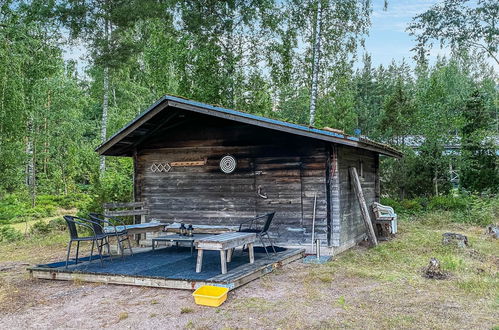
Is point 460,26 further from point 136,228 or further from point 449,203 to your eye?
point 136,228

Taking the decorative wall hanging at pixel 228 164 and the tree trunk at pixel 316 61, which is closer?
the decorative wall hanging at pixel 228 164

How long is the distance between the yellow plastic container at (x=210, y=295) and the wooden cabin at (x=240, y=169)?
3.27 m

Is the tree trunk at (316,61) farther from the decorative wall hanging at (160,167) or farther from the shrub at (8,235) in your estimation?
the shrub at (8,235)

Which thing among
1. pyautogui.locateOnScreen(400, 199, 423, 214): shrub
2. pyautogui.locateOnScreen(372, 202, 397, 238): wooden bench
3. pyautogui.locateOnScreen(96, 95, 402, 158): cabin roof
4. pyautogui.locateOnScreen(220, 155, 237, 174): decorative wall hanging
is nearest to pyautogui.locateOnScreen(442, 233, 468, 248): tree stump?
pyautogui.locateOnScreen(372, 202, 397, 238): wooden bench

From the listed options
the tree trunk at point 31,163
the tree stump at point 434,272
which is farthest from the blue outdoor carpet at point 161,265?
the tree trunk at point 31,163

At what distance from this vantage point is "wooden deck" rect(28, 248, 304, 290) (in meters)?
5.84

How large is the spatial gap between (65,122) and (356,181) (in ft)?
54.6

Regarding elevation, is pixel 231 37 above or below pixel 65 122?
above

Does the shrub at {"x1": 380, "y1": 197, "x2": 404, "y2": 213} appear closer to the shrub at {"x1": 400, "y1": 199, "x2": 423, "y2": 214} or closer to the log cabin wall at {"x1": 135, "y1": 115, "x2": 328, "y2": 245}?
the shrub at {"x1": 400, "y1": 199, "x2": 423, "y2": 214}

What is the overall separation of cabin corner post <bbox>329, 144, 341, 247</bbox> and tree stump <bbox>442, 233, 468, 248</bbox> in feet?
9.34

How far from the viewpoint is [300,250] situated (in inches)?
315

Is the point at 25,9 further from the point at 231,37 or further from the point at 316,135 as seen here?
the point at 316,135

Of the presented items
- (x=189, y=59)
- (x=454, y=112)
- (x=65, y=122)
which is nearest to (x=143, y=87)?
(x=65, y=122)

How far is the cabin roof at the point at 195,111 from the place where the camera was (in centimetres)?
745
